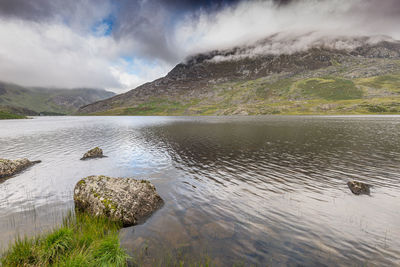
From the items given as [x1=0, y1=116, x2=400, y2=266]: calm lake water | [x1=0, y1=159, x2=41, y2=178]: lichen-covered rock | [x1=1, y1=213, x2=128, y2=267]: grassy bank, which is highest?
[x1=1, y1=213, x2=128, y2=267]: grassy bank

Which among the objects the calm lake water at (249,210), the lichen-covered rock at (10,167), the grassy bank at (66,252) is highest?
the grassy bank at (66,252)

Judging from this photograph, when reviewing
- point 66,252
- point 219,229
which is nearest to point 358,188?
point 219,229

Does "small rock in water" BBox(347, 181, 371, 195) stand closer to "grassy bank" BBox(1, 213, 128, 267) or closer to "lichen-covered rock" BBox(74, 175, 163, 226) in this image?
"lichen-covered rock" BBox(74, 175, 163, 226)

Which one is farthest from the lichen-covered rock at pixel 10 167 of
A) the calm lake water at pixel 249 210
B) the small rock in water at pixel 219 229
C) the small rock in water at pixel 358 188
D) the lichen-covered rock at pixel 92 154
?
the small rock in water at pixel 358 188

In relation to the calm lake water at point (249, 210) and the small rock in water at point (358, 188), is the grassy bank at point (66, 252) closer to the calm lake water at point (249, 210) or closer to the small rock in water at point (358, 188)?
the calm lake water at point (249, 210)

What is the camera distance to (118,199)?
517 inches

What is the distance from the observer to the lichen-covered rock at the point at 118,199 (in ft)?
41.1

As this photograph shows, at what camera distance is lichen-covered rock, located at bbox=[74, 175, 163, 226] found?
12.5m

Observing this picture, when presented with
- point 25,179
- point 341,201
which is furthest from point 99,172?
point 341,201

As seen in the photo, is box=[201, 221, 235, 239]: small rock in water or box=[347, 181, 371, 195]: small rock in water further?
box=[347, 181, 371, 195]: small rock in water

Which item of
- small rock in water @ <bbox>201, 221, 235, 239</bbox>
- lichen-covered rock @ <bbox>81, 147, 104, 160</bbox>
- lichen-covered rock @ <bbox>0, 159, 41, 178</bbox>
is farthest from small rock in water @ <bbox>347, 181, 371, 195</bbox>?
lichen-covered rock @ <bbox>0, 159, 41, 178</bbox>

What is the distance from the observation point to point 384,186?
1856 centimetres

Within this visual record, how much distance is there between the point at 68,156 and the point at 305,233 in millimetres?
38849

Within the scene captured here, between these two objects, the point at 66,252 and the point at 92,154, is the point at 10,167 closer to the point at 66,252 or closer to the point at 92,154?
the point at 92,154
